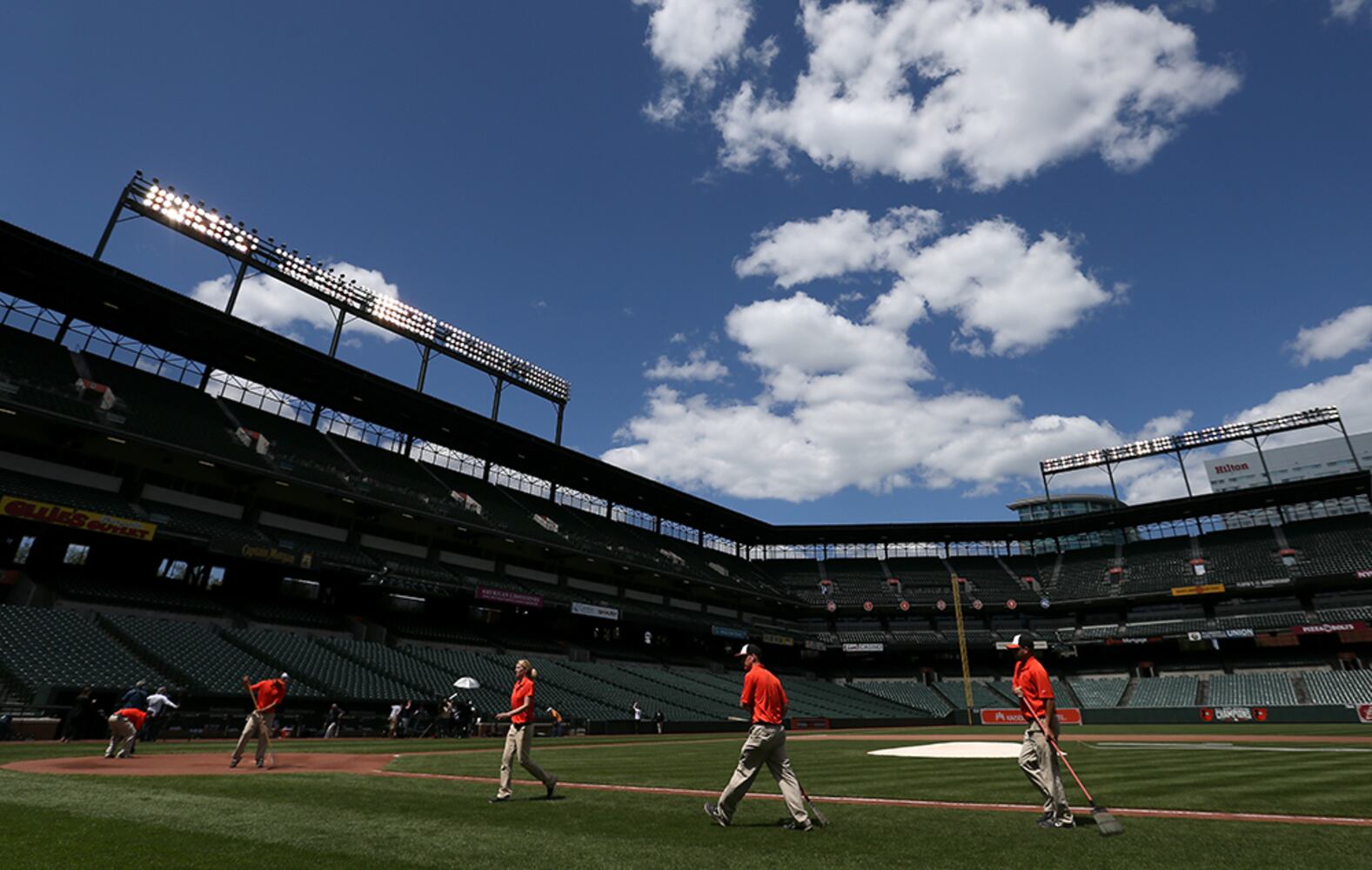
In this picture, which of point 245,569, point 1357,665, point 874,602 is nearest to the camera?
point 245,569

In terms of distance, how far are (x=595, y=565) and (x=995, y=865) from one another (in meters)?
49.6

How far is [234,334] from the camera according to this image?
36.6 metres

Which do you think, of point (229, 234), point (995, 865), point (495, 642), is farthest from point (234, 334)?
point (995, 865)

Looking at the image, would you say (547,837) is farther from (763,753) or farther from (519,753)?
(519,753)

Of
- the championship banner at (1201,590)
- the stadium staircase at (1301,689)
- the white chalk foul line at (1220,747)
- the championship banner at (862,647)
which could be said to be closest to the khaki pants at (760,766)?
the white chalk foul line at (1220,747)

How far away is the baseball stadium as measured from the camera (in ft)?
23.9

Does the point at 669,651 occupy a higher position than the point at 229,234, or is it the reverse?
the point at 229,234

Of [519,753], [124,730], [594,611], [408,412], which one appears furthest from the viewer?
[594,611]

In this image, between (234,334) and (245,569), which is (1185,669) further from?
(234,334)

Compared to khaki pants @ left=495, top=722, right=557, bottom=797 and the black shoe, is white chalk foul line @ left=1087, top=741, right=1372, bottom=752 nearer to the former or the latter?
the black shoe

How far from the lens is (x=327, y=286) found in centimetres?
4309

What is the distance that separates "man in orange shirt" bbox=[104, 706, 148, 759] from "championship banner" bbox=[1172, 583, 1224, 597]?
232 ft

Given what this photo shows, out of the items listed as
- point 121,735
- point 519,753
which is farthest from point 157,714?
point 519,753

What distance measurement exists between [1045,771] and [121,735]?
16213mm
